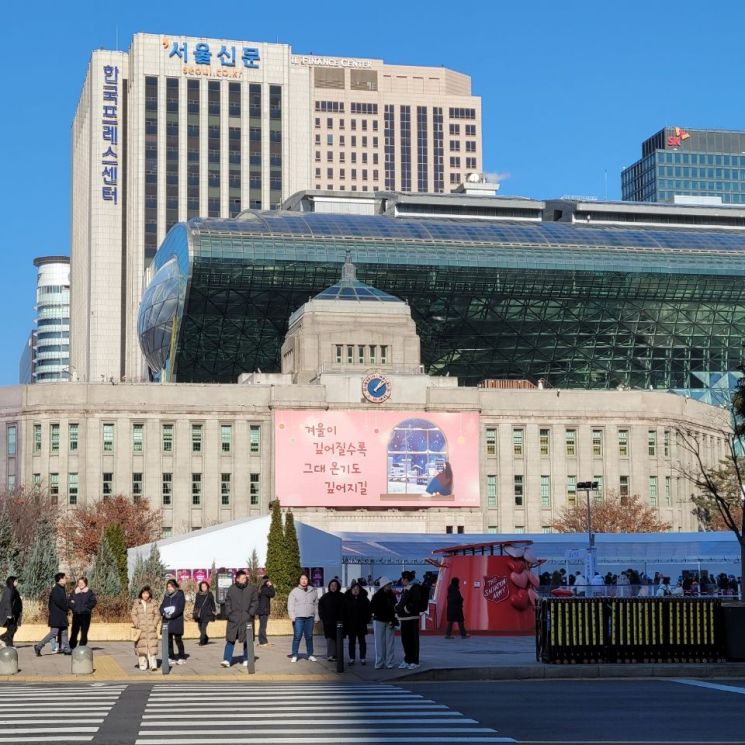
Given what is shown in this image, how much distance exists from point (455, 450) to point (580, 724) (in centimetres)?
8908

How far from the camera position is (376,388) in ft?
362

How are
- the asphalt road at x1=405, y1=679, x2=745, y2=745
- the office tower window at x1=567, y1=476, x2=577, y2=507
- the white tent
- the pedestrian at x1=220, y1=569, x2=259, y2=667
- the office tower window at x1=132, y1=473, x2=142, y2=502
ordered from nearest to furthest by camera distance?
the asphalt road at x1=405, y1=679, x2=745, y2=745
the pedestrian at x1=220, y1=569, x2=259, y2=667
the white tent
the office tower window at x1=132, y1=473, x2=142, y2=502
the office tower window at x1=567, y1=476, x2=577, y2=507

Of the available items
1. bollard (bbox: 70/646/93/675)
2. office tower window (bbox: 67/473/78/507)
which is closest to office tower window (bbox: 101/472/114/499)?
office tower window (bbox: 67/473/78/507)

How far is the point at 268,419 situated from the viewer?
112 m

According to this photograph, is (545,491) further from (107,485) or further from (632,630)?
(632,630)

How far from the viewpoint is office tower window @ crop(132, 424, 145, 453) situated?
11225 centimetres

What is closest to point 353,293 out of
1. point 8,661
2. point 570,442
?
point 570,442

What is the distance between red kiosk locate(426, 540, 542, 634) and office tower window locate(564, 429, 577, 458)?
68.3m

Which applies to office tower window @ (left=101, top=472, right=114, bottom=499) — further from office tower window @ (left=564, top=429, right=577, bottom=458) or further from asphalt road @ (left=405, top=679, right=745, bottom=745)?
asphalt road @ (left=405, top=679, right=745, bottom=745)

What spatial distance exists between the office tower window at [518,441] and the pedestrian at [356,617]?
3185 inches

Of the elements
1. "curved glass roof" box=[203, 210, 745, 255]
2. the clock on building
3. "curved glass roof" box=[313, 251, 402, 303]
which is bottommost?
the clock on building

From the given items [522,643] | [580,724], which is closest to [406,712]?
[580,724]

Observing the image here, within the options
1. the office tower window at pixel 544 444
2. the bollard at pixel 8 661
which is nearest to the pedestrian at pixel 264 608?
the bollard at pixel 8 661

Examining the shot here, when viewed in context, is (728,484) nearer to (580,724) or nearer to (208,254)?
(208,254)
